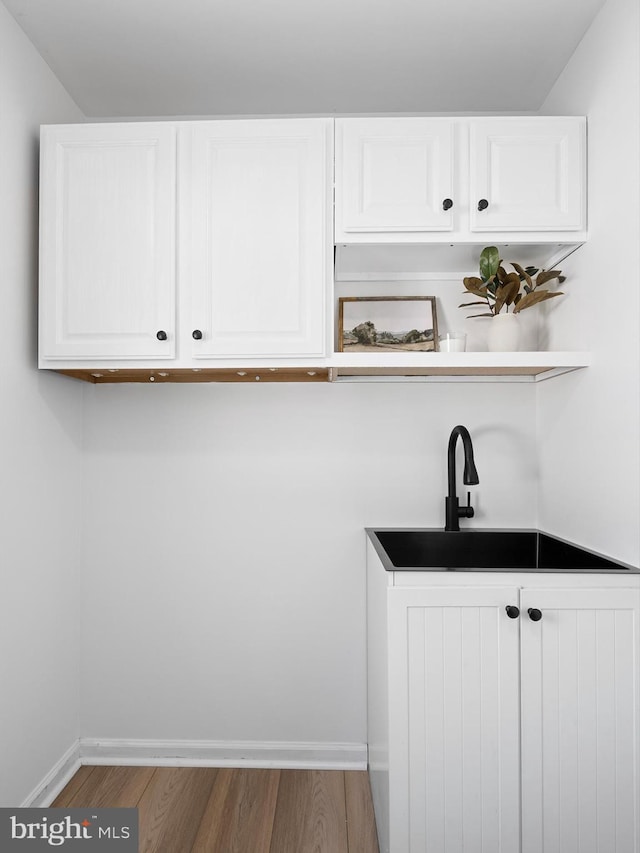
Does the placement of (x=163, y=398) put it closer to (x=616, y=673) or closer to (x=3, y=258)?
(x=3, y=258)

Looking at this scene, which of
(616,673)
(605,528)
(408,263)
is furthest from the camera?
(408,263)

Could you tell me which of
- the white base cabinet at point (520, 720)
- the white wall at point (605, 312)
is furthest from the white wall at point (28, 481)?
the white wall at point (605, 312)

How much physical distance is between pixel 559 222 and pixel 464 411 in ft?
2.52

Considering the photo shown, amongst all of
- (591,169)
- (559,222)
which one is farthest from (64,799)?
(591,169)

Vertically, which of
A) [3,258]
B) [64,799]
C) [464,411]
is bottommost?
[64,799]

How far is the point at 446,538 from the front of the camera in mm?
2283

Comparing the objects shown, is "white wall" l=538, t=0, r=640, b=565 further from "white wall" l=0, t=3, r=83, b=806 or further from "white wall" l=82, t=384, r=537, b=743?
"white wall" l=0, t=3, r=83, b=806

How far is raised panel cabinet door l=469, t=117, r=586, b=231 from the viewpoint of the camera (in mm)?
1914

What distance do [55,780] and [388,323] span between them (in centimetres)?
204

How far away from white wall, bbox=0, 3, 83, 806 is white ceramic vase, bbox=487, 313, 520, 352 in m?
1.55

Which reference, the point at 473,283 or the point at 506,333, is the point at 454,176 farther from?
the point at 506,333

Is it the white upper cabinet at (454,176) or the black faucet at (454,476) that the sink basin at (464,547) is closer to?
the black faucet at (454,476)

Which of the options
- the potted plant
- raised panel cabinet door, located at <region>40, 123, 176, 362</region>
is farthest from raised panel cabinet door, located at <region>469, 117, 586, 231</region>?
raised panel cabinet door, located at <region>40, 123, 176, 362</region>

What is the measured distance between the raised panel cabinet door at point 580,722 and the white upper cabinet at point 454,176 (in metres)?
1.16
